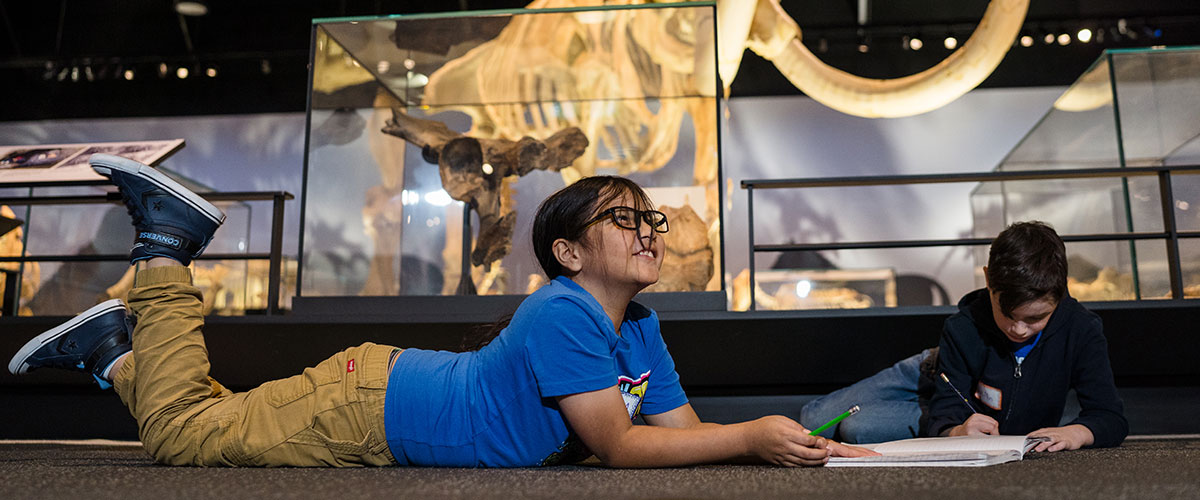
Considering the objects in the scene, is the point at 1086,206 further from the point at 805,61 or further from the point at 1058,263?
the point at 1058,263

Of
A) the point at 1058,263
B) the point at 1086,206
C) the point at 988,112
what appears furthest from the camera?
the point at 988,112

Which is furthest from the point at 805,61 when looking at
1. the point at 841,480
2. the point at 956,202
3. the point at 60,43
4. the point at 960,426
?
the point at 60,43

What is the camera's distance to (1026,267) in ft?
6.23

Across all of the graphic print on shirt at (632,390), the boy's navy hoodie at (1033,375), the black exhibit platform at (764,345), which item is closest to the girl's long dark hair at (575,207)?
the graphic print on shirt at (632,390)

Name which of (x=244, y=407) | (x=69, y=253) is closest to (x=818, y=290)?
(x=69, y=253)

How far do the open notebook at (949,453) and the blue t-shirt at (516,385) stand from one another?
Answer: 18.0 inches

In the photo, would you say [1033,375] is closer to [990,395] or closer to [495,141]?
[990,395]

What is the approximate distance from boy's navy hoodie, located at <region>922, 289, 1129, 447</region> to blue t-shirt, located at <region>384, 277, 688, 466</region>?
3.15 ft

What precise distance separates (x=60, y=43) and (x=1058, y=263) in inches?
349

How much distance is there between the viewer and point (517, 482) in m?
1.29

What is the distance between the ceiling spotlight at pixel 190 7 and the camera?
757cm

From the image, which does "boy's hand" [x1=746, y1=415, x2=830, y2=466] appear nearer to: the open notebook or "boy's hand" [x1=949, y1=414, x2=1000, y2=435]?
the open notebook

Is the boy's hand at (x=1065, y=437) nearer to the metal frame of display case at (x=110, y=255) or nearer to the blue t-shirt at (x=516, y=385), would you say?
the blue t-shirt at (x=516, y=385)

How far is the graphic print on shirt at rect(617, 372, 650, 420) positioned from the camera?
1611mm
